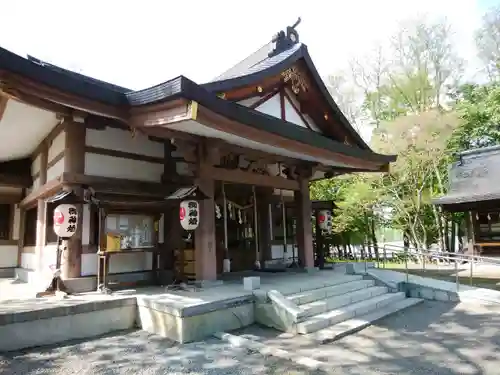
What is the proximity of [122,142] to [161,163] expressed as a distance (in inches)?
35.5

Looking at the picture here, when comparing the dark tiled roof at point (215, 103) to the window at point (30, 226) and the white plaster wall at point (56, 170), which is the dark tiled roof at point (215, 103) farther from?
the window at point (30, 226)

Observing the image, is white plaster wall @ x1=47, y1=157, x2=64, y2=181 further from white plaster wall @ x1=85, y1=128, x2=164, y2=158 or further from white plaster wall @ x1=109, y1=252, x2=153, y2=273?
white plaster wall @ x1=109, y1=252, x2=153, y2=273

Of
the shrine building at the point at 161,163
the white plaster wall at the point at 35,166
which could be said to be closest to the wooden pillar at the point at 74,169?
the shrine building at the point at 161,163

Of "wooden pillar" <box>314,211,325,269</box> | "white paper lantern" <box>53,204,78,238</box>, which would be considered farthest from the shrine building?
"wooden pillar" <box>314,211,325,269</box>

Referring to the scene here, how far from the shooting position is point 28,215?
9.85 meters

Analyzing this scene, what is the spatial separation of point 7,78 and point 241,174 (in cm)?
425

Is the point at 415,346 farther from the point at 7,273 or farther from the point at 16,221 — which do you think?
the point at 16,221

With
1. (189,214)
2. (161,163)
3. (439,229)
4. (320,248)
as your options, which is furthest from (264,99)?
(439,229)

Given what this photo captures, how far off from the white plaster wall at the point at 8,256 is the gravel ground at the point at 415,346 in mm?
7849

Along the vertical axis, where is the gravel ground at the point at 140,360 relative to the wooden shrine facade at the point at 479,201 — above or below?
below

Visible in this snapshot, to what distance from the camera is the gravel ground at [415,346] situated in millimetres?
4012

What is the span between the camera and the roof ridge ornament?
8852 millimetres

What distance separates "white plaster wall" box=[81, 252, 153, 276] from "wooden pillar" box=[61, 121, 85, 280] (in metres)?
0.16

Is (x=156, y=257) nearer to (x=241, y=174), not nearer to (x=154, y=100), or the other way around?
(x=241, y=174)
